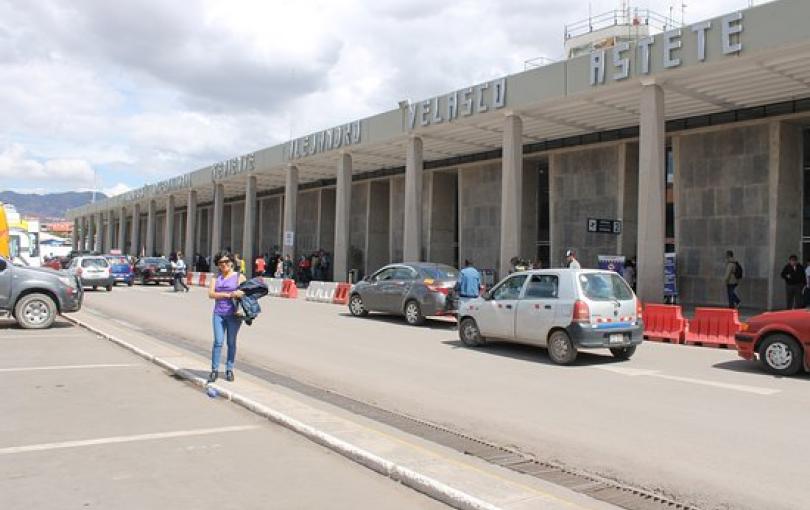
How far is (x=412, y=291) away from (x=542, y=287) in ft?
19.8

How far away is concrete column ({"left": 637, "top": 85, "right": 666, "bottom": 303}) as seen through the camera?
18438 millimetres

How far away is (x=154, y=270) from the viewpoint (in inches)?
1453

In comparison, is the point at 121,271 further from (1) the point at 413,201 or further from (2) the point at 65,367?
(2) the point at 65,367

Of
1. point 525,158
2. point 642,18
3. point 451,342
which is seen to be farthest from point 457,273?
point 642,18

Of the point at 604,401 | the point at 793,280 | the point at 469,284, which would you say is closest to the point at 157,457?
the point at 604,401

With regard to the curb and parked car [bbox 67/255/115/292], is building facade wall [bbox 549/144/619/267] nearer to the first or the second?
parked car [bbox 67/255/115/292]

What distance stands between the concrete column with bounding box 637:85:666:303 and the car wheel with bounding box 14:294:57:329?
578 inches

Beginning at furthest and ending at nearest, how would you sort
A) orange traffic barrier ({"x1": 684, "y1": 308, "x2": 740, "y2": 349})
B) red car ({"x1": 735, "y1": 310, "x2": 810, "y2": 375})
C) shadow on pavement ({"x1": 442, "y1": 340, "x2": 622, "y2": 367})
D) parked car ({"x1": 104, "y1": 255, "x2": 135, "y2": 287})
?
parked car ({"x1": 104, "y1": 255, "x2": 135, "y2": 287}), orange traffic barrier ({"x1": 684, "y1": 308, "x2": 740, "y2": 349}), shadow on pavement ({"x1": 442, "y1": 340, "x2": 622, "y2": 367}), red car ({"x1": 735, "y1": 310, "x2": 810, "y2": 375})

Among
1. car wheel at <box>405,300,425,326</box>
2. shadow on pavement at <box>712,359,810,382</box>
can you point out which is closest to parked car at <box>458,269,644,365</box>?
shadow on pavement at <box>712,359,810,382</box>

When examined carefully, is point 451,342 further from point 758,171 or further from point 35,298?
point 758,171

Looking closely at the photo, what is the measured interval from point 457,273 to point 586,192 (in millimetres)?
12436

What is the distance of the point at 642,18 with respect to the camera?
33.5m

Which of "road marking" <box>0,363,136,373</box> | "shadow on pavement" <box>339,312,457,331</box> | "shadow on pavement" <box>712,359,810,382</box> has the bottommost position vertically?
"road marking" <box>0,363,136,373</box>

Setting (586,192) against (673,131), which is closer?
(673,131)
